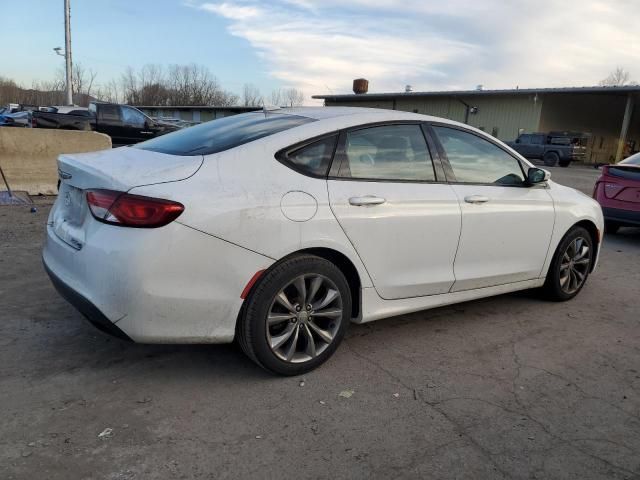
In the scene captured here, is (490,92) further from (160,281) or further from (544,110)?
(160,281)

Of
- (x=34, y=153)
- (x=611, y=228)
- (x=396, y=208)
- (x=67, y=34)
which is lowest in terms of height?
(x=611, y=228)

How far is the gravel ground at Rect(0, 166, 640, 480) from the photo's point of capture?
248 centimetres

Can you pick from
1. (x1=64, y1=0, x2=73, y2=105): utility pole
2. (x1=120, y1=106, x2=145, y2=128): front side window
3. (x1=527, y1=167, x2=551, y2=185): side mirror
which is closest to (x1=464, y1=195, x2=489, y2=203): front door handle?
(x1=527, y1=167, x2=551, y2=185): side mirror

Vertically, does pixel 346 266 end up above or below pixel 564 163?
below

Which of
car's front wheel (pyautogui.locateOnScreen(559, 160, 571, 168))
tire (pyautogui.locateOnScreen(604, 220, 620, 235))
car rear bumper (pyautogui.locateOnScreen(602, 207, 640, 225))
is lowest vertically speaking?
tire (pyautogui.locateOnScreen(604, 220, 620, 235))

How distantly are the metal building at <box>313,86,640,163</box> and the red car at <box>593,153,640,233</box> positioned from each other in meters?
26.9

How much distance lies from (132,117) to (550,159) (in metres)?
22.0

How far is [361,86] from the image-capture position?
Answer: 1706 inches

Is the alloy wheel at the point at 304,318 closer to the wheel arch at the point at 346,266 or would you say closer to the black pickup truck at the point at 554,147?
the wheel arch at the point at 346,266

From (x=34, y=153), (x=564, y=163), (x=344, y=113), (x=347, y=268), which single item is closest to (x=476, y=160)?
(x=344, y=113)

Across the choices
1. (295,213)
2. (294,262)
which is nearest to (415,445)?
(294,262)

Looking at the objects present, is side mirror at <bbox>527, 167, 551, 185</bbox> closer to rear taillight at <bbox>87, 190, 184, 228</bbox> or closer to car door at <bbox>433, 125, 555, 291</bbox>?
car door at <bbox>433, 125, 555, 291</bbox>

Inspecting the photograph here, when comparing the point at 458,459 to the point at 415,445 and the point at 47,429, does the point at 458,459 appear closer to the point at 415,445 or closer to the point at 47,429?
the point at 415,445

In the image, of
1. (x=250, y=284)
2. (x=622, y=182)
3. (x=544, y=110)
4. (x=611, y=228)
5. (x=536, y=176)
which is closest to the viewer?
(x=250, y=284)
